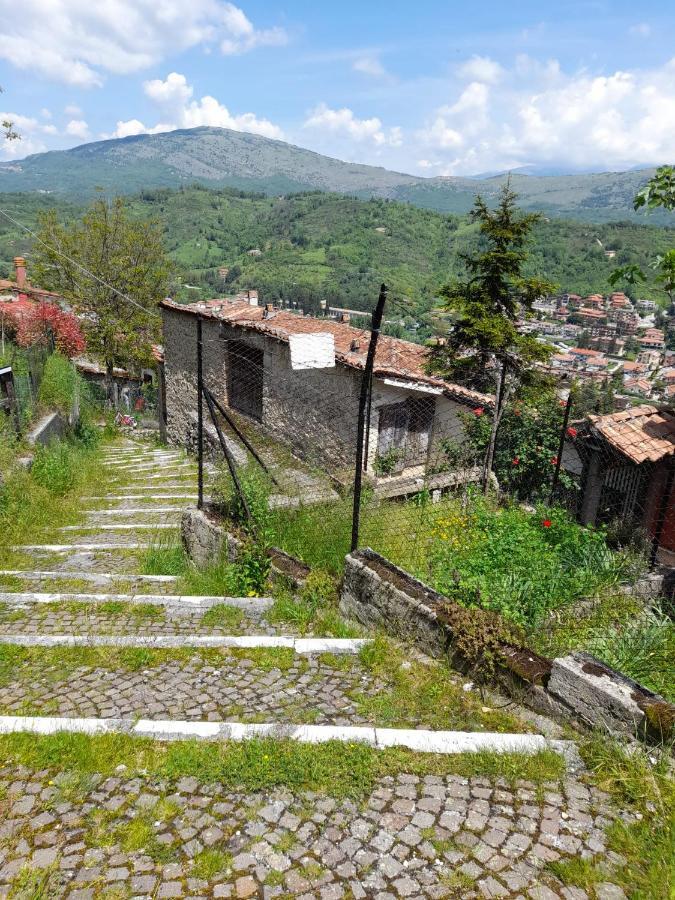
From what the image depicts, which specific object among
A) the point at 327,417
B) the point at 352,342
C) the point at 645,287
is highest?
the point at 645,287

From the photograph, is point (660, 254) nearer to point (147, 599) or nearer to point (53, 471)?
point (147, 599)

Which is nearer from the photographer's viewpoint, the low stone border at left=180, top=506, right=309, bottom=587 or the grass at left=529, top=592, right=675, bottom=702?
the grass at left=529, top=592, right=675, bottom=702

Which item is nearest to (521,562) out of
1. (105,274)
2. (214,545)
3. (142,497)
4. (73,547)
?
(214,545)

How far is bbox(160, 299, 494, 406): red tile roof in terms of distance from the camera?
41.1 ft

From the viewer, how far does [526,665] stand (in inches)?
150

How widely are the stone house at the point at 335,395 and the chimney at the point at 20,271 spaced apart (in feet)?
60.3

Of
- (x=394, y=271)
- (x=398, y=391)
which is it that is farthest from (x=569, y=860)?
(x=394, y=271)

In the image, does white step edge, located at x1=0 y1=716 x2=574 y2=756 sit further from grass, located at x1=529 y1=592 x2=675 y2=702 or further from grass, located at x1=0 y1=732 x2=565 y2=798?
grass, located at x1=529 y1=592 x2=675 y2=702

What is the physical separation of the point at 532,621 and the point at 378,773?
181 centimetres

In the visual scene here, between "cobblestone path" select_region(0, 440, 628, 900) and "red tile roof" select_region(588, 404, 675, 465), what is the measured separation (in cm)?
570

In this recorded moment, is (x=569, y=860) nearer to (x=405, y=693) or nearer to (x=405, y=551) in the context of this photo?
(x=405, y=693)

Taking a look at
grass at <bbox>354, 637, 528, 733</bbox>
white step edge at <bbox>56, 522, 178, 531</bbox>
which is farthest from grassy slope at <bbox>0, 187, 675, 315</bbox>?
grass at <bbox>354, 637, 528, 733</bbox>

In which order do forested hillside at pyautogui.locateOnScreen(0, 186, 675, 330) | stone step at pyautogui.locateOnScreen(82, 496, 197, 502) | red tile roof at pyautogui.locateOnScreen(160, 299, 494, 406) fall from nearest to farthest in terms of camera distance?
stone step at pyautogui.locateOnScreen(82, 496, 197, 502) < red tile roof at pyautogui.locateOnScreen(160, 299, 494, 406) < forested hillside at pyautogui.locateOnScreen(0, 186, 675, 330)

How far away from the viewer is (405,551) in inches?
Answer: 231
